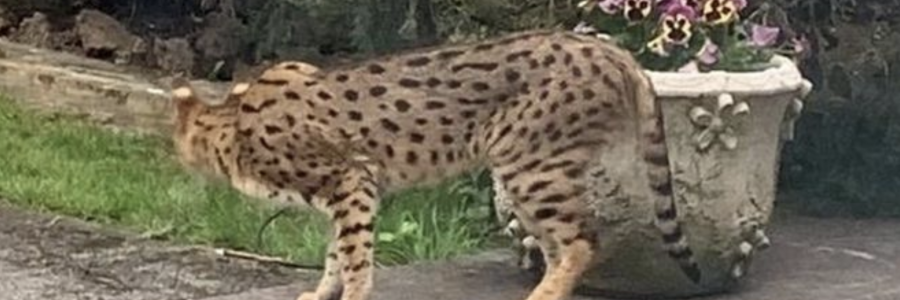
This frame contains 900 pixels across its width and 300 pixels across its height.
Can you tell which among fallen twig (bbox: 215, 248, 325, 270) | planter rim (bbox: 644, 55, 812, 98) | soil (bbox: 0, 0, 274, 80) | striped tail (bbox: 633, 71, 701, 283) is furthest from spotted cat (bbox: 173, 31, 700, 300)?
soil (bbox: 0, 0, 274, 80)

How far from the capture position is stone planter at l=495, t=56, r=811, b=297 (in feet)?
23.4

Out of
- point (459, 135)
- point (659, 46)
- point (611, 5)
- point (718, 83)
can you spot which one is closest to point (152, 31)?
point (611, 5)

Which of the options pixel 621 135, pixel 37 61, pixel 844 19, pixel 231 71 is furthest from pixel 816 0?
pixel 37 61

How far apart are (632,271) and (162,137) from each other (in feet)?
11.8

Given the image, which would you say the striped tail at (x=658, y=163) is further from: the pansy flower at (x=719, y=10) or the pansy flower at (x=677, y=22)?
the pansy flower at (x=719, y=10)

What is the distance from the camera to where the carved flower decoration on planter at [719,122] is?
7.15 metres

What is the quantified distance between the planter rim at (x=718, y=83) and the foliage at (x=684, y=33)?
111 millimetres

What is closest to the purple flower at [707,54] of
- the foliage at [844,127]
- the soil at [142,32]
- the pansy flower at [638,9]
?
the pansy flower at [638,9]

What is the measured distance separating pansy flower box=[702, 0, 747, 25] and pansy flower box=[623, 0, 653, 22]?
18 centimetres

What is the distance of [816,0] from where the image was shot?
9.07 metres

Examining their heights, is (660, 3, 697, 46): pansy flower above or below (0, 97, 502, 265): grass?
above

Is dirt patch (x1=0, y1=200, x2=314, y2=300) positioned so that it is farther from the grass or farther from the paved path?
the grass

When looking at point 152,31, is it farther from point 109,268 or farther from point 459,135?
point 459,135

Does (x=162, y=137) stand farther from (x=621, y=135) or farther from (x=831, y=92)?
(x=621, y=135)
